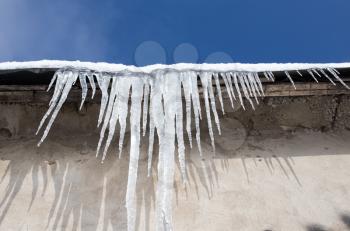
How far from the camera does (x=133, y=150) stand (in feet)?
10.7

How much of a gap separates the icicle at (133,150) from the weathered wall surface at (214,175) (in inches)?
6.7

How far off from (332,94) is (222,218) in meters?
1.35

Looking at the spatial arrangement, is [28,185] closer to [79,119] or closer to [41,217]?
[41,217]

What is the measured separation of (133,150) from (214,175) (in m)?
0.65

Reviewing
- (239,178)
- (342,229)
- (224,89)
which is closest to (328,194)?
(342,229)

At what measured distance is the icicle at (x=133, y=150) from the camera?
10.2 ft

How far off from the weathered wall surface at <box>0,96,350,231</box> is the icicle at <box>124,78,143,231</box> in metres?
0.17

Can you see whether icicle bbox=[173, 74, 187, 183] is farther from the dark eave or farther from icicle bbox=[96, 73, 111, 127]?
the dark eave

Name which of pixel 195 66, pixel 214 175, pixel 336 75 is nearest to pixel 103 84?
pixel 195 66

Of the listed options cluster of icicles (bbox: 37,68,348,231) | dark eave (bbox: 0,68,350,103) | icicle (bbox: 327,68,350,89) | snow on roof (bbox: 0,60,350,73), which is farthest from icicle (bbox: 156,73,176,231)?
icicle (bbox: 327,68,350,89)

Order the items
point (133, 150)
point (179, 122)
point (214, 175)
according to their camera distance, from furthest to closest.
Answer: point (214, 175) → point (179, 122) → point (133, 150)

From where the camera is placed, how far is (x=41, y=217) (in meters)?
3.28

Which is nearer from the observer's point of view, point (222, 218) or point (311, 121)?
point (222, 218)

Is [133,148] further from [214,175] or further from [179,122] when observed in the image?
[214,175]
